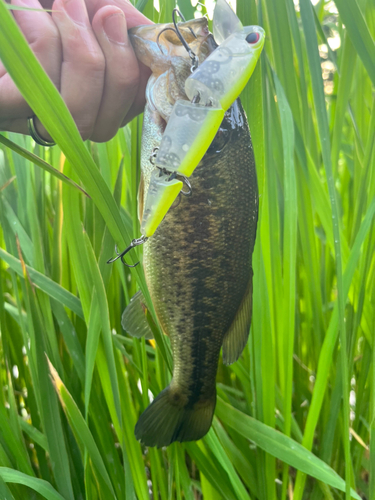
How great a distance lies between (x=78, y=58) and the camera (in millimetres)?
570

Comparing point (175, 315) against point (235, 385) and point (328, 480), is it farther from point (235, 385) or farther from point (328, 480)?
point (235, 385)

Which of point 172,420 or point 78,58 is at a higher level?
point 78,58

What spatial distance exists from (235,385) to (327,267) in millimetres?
417

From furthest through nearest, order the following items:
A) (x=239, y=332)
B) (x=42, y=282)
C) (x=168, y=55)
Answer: (x=42, y=282) < (x=239, y=332) < (x=168, y=55)

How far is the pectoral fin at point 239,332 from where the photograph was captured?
0.64m

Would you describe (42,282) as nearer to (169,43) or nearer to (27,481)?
(27,481)

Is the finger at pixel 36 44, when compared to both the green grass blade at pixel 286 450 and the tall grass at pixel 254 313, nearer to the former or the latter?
the tall grass at pixel 254 313

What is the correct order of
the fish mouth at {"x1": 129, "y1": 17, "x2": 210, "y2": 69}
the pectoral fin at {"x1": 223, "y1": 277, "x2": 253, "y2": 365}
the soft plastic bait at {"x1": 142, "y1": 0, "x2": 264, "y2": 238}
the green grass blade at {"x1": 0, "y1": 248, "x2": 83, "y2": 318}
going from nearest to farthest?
the soft plastic bait at {"x1": 142, "y1": 0, "x2": 264, "y2": 238} → the fish mouth at {"x1": 129, "y1": 17, "x2": 210, "y2": 69} → the pectoral fin at {"x1": 223, "y1": 277, "x2": 253, "y2": 365} → the green grass blade at {"x1": 0, "y1": 248, "x2": 83, "y2": 318}

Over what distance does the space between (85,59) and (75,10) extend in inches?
2.6

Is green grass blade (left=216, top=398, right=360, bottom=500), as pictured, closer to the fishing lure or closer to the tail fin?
the tail fin

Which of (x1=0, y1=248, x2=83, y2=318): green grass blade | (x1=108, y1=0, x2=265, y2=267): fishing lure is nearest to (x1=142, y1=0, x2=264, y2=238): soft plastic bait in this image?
(x1=108, y1=0, x2=265, y2=267): fishing lure

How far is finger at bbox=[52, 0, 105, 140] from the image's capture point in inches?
22.0

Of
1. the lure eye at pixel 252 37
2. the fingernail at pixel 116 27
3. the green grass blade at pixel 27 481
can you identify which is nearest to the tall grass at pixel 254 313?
the green grass blade at pixel 27 481

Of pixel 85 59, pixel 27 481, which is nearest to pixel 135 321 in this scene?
pixel 27 481
